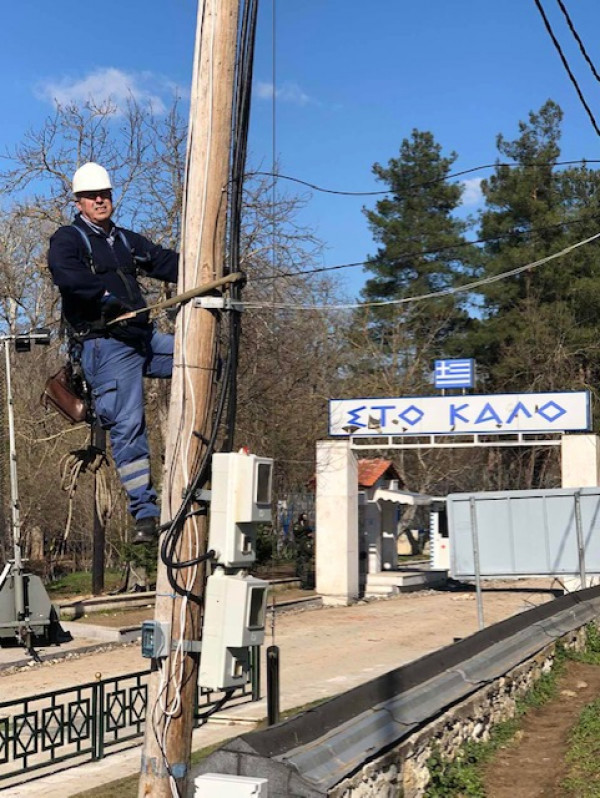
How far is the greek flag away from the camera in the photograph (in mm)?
28812

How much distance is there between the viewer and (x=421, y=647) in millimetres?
20250

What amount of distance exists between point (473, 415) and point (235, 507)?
861 inches

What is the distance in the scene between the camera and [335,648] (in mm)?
20562

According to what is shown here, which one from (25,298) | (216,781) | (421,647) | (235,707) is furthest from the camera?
(25,298)

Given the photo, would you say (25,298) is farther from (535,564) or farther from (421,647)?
(535,564)

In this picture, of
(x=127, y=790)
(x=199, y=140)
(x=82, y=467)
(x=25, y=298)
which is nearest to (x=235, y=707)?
(x=127, y=790)

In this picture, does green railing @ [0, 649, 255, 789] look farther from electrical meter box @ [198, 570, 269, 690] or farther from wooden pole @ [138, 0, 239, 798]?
electrical meter box @ [198, 570, 269, 690]

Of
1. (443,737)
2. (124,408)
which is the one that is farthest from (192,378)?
(443,737)

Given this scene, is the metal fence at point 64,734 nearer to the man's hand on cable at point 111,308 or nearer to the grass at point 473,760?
the grass at point 473,760

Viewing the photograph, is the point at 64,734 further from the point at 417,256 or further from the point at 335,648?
the point at 417,256

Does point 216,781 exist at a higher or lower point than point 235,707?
higher

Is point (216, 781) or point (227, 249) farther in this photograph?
point (227, 249)

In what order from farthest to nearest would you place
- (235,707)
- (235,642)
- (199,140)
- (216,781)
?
(235,707)
(199,140)
(235,642)
(216,781)

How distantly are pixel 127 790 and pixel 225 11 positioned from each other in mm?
6955
